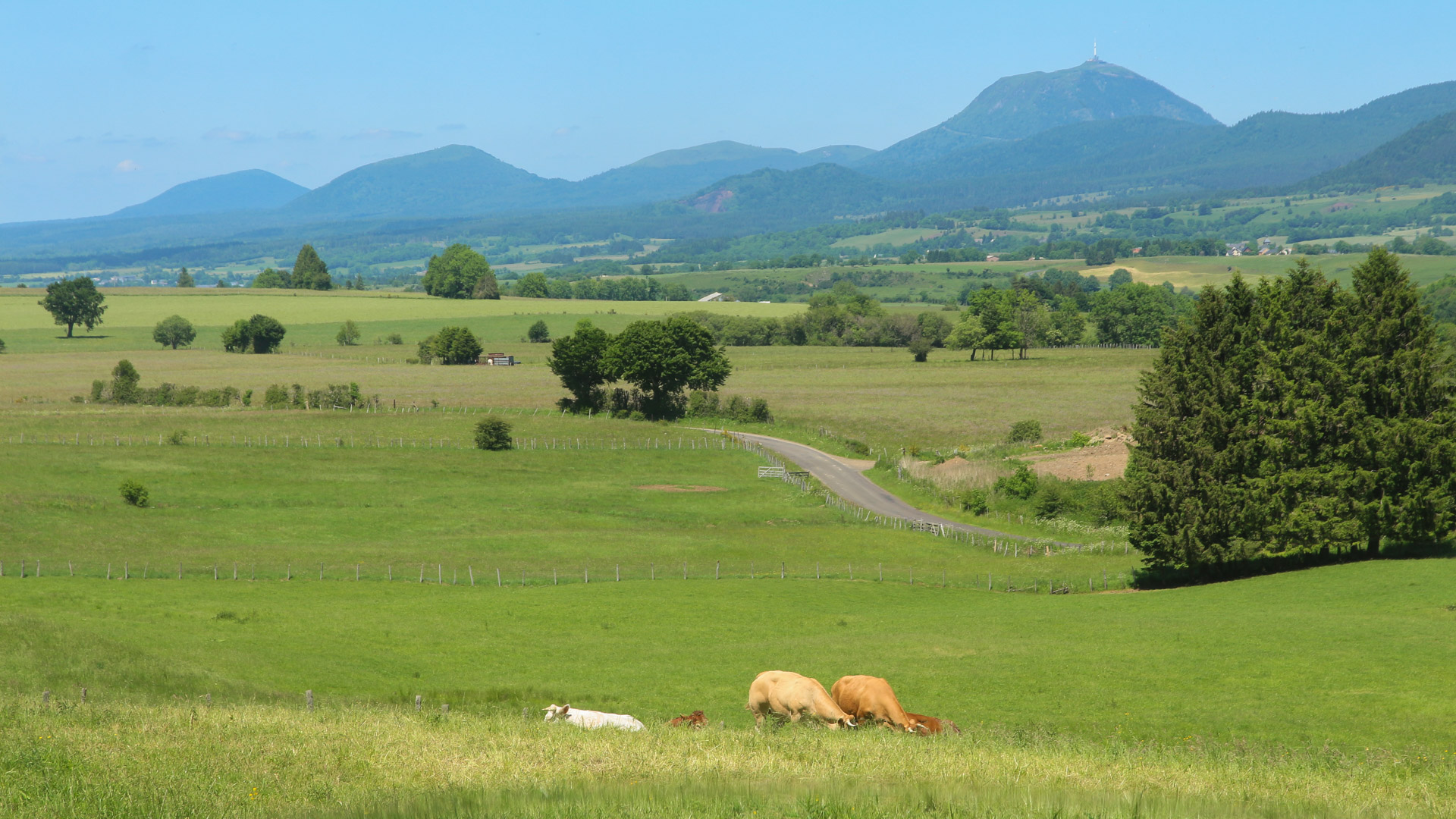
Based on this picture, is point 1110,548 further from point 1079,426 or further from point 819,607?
point 1079,426

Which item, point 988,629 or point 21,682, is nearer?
point 21,682

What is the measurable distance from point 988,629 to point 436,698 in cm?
1927

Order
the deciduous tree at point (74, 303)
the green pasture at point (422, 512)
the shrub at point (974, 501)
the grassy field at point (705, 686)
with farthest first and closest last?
the deciduous tree at point (74, 303) → the shrub at point (974, 501) → the green pasture at point (422, 512) → the grassy field at point (705, 686)

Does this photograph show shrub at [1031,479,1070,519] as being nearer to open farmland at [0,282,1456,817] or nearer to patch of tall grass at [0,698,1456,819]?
open farmland at [0,282,1456,817]

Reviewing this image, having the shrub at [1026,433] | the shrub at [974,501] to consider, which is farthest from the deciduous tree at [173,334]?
the shrub at [974,501]

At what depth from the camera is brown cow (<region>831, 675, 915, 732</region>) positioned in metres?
24.5

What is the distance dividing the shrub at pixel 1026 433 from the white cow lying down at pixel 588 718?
75531 millimetres

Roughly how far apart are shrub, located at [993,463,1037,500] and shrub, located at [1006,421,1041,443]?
915 inches

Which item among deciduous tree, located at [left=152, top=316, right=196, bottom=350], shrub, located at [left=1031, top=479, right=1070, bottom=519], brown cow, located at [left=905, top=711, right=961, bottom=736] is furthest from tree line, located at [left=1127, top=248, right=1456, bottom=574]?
deciduous tree, located at [left=152, top=316, right=196, bottom=350]

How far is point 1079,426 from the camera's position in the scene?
344 feet

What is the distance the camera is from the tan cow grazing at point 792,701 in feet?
80.3

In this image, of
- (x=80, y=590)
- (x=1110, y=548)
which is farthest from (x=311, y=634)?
(x=1110, y=548)

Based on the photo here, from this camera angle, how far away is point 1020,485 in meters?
71.5

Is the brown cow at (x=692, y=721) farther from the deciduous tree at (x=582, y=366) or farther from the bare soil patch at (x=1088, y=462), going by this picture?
the deciduous tree at (x=582, y=366)
